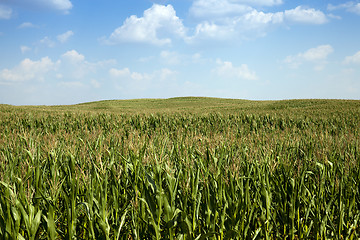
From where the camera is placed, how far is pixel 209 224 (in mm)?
2617

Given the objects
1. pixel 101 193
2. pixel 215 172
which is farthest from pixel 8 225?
pixel 215 172

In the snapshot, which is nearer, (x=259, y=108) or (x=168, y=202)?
(x=168, y=202)

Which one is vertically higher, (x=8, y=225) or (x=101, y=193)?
(x=101, y=193)

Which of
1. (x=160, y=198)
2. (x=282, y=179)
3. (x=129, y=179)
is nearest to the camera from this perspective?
(x=160, y=198)

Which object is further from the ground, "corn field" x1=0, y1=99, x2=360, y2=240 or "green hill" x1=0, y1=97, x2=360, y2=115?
"green hill" x1=0, y1=97, x2=360, y2=115

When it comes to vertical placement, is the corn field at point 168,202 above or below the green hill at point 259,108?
below

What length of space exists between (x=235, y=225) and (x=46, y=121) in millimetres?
13969

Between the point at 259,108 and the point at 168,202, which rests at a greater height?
the point at 259,108

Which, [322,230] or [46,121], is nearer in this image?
[322,230]

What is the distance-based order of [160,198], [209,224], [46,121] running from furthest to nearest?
1. [46,121]
2. [209,224]
3. [160,198]

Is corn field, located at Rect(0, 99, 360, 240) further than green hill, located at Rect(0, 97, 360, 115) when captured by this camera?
No

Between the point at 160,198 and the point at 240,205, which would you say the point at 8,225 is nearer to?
the point at 160,198

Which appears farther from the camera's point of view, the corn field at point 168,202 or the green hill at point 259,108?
the green hill at point 259,108

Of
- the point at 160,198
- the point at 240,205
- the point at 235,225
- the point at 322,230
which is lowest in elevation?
the point at 322,230
